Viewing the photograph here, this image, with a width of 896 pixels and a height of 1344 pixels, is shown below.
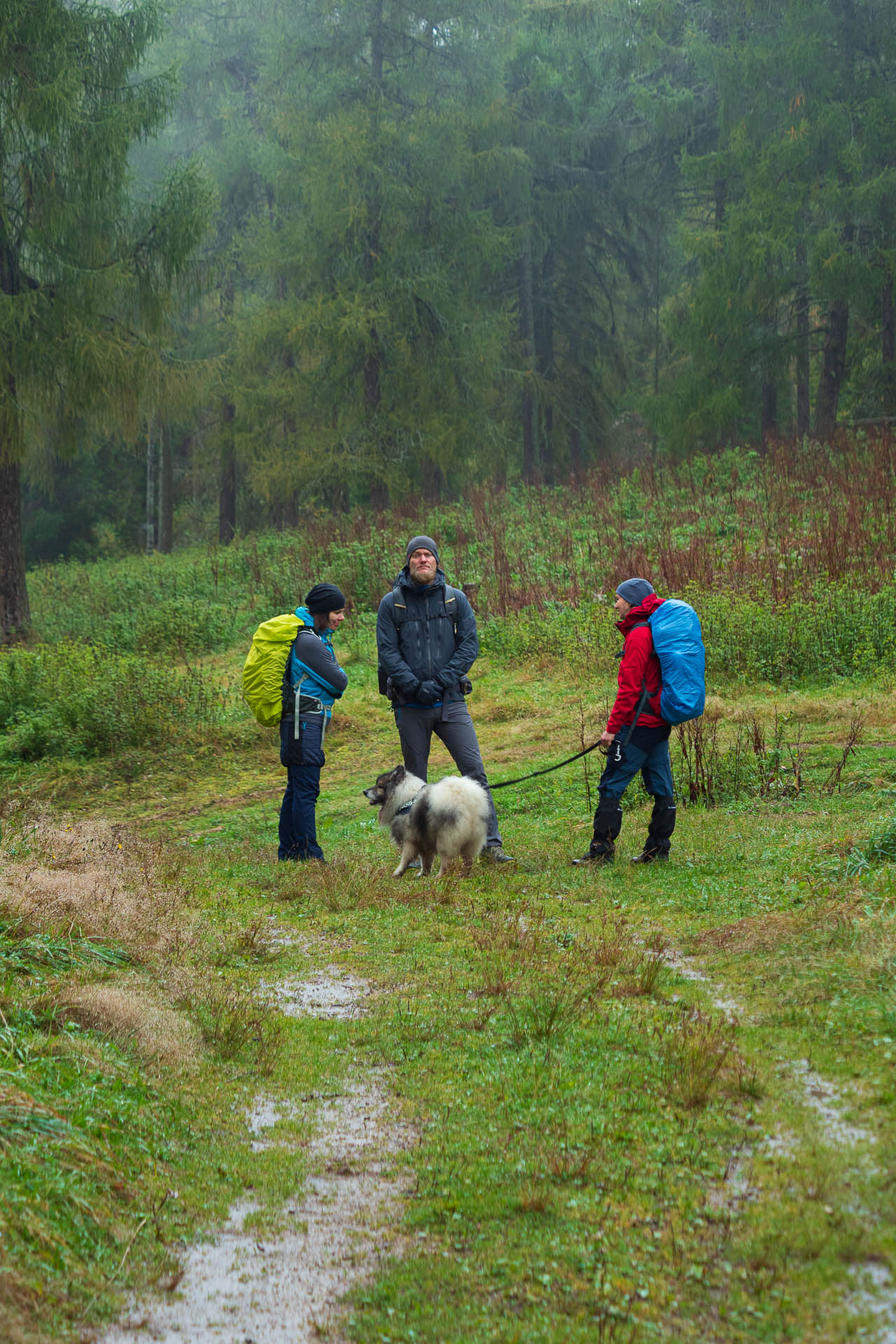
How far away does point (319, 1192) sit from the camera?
12.0 feet

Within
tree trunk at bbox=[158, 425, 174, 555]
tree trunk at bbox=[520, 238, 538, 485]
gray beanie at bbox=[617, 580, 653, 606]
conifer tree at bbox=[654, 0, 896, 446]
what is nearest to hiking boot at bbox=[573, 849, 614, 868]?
gray beanie at bbox=[617, 580, 653, 606]

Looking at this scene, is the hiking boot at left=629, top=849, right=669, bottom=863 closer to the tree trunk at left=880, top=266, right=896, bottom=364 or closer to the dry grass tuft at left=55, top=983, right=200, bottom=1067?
the dry grass tuft at left=55, top=983, right=200, bottom=1067

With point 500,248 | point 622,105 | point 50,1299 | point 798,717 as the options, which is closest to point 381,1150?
point 50,1299

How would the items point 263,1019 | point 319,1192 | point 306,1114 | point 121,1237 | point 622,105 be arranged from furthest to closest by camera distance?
1. point 622,105
2. point 263,1019
3. point 306,1114
4. point 319,1192
5. point 121,1237

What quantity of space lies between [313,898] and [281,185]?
25337 millimetres

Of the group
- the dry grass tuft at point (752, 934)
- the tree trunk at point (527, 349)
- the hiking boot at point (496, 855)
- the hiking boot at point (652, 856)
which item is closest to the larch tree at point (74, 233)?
the hiking boot at point (496, 855)

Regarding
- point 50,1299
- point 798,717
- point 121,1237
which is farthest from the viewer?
point 798,717

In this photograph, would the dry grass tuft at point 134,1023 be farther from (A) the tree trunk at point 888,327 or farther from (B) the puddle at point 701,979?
(A) the tree trunk at point 888,327

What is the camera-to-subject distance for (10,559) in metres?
18.6

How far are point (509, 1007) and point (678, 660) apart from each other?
2973 mm

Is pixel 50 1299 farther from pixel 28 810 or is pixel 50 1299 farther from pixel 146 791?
pixel 146 791

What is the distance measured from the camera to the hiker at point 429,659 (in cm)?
827

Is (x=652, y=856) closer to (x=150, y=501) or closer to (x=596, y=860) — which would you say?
(x=596, y=860)

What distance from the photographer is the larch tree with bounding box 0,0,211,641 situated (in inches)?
667
